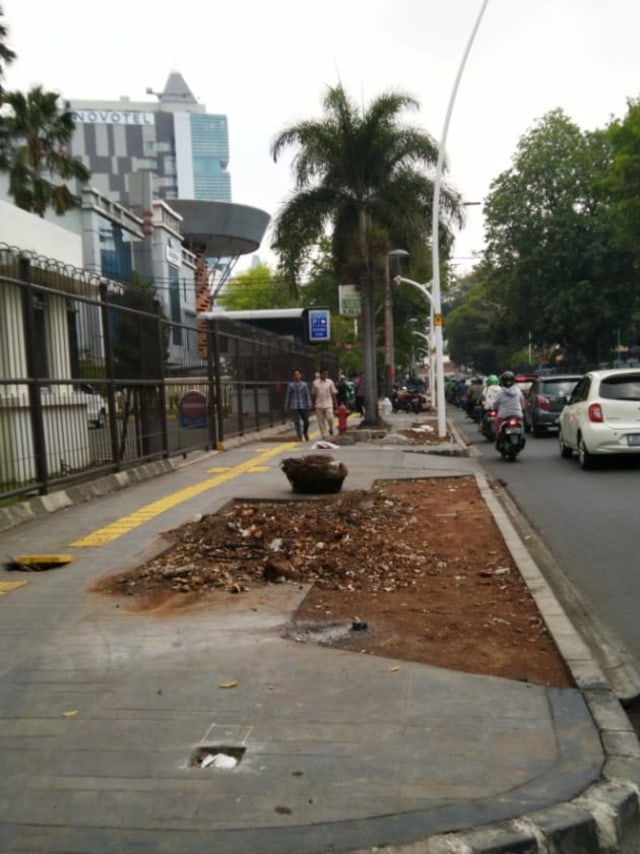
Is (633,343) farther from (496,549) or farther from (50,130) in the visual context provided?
(496,549)

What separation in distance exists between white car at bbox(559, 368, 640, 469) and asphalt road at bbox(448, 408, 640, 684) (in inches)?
15.1

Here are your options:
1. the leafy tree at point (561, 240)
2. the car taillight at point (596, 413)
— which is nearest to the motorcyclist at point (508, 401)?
the car taillight at point (596, 413)

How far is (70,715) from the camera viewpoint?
12.5ft

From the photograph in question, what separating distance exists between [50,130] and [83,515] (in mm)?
24457

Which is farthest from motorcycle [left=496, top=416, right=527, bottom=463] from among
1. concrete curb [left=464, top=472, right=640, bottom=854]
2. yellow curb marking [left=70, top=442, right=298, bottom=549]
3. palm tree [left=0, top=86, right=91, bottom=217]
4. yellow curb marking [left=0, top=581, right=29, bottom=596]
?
palm tree [left=0, top=86, right=91, bottom=217]

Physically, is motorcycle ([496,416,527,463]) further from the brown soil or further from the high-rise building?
the high-rise building

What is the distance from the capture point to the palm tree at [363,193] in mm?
22859

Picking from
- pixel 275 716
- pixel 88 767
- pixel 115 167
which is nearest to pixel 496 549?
pixel 275 716

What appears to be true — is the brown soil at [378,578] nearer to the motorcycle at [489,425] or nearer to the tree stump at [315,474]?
the tree stump at [315,474]

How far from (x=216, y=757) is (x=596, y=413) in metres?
11.0

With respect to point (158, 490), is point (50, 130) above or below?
above

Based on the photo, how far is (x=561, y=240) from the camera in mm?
46750

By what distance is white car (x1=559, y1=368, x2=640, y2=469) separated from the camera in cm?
1293

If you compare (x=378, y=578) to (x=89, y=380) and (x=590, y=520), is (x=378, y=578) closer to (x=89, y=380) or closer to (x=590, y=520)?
(x=590, y=520)
